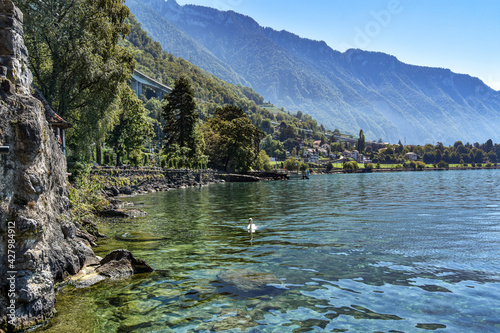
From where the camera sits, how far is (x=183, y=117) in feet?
283

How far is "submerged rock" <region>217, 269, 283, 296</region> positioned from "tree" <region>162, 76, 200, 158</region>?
74210mm

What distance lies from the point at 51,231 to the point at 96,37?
25.9 metres

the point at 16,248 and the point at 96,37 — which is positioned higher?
the point at 96,37

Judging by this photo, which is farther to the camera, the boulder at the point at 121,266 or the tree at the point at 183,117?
the tree at the point at 183,117

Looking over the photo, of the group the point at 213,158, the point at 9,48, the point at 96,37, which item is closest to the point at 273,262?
the point at 9,48

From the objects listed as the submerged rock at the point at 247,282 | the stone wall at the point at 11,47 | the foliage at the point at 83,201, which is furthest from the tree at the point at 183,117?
the stone wall at the point at 11,47

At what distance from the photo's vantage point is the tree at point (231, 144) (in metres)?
102

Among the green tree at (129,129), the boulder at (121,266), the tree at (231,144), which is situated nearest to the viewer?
the boulder at (121,266)

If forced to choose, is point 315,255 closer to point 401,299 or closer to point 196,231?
point 401,299

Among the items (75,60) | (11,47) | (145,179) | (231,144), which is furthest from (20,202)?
(231,144)

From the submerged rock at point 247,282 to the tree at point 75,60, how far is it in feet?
75.7

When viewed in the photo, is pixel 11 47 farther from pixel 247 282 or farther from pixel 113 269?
pixel 247 282

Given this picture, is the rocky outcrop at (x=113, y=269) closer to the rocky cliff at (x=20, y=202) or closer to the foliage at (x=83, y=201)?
the rocky cliff at (x=20, y=202)

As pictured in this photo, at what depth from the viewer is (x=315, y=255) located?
561 inches
